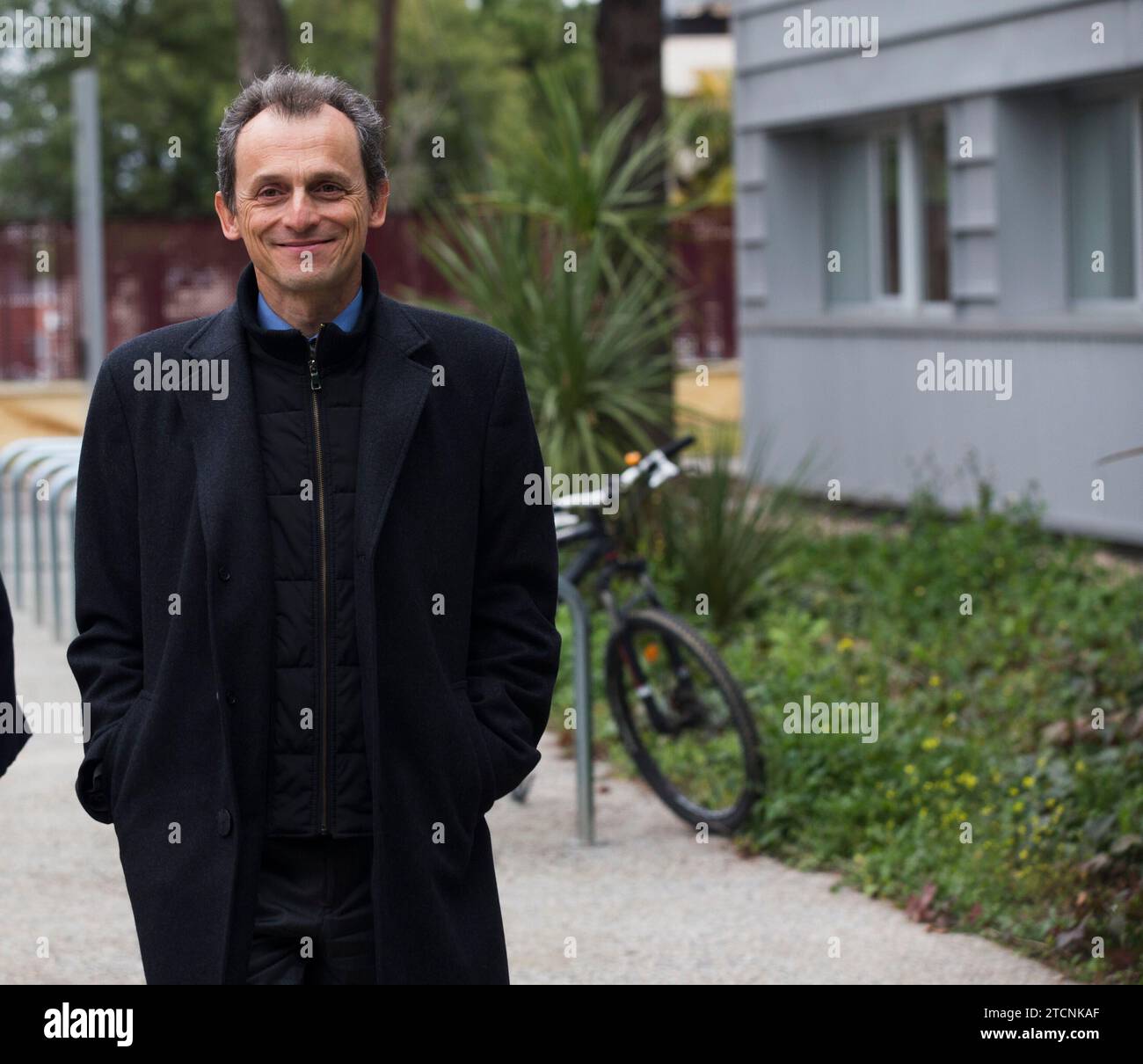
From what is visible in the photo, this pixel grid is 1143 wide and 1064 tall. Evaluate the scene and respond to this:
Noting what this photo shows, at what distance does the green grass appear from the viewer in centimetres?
595

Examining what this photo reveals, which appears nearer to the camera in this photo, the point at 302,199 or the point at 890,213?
the point at 302,199

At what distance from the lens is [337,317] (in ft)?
10.2

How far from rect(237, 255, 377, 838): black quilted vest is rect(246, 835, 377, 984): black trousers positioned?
1.6 inches

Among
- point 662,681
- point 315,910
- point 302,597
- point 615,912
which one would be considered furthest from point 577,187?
point 315,910

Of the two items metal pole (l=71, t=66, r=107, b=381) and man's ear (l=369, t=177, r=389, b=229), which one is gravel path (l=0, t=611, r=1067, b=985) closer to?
man's ear (l=369, t=177, r=389, b=229)

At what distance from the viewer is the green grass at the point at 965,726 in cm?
595

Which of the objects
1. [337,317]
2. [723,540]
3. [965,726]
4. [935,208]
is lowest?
[965,726]

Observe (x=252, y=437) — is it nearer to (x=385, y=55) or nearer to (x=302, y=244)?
(x=302, y=244)

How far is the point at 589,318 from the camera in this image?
10.4 metres

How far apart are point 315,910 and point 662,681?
180 inches

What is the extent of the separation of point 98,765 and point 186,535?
425 millimetres

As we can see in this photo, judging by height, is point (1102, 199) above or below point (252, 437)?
above

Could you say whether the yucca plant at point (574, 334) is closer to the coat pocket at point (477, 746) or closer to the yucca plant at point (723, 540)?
the yucca plant at point (723, 540)

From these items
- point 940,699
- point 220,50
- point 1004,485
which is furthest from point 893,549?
point 220,50
